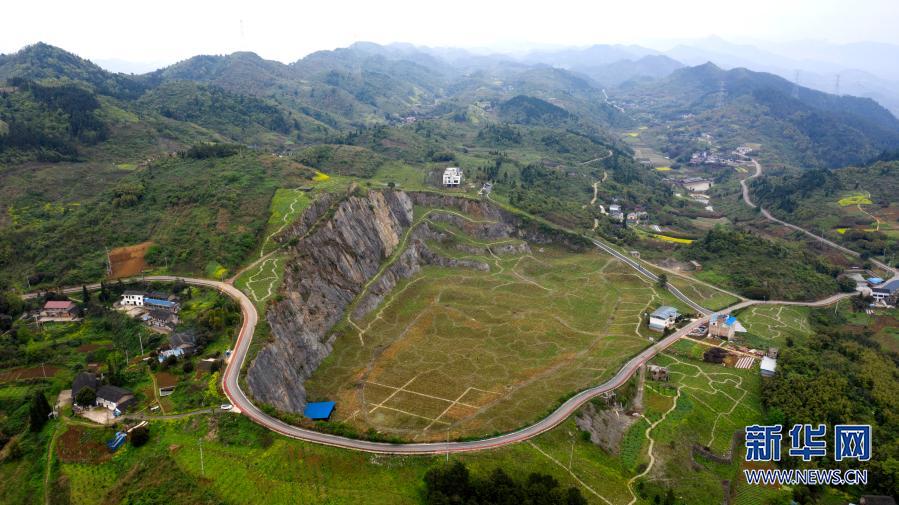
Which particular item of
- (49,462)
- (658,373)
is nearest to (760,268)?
(658,373)

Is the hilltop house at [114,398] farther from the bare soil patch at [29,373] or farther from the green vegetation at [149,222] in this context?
Result: the green vegetation at [149,222]

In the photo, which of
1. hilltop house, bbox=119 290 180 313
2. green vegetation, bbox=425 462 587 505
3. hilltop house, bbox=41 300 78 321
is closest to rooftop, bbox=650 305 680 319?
green vegetation, bbox=425 462 587 505

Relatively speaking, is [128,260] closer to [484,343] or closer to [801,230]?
[484,343]

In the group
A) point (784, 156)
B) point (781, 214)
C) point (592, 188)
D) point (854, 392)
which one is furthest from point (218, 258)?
point (784, 156)

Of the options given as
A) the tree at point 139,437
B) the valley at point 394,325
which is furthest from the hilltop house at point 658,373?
the tree at point 139,437

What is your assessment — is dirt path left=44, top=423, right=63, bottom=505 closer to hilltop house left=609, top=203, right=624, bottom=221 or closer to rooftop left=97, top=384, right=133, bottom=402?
rooftop left=97, top=384, right=133, bottom=402

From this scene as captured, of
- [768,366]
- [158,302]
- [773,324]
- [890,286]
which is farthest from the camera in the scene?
[890,286]
